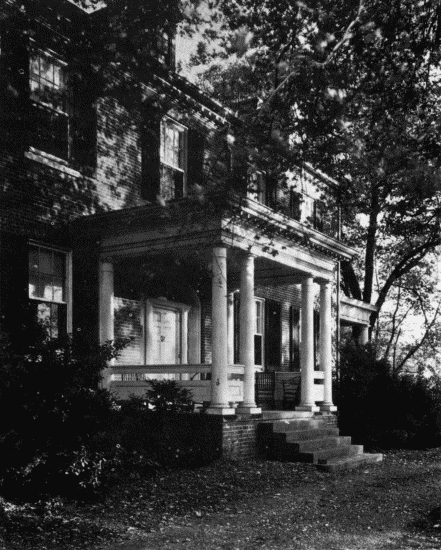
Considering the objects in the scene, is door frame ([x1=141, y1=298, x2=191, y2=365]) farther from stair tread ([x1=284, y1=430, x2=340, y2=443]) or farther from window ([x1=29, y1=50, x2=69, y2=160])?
window ([x1=29, y1=50, x2=69, y2=160])

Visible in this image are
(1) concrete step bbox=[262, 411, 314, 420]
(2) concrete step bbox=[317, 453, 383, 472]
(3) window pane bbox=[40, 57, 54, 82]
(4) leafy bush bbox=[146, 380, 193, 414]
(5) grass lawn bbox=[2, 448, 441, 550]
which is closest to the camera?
(5) grass lawn bbox=[2, 448, 441, 550]

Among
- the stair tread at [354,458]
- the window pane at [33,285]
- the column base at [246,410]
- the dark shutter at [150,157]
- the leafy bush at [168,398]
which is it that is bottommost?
the stair tread at [354,458]

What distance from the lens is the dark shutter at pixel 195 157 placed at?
16406 millimetres

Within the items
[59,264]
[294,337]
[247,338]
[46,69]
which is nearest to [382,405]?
[294,337]

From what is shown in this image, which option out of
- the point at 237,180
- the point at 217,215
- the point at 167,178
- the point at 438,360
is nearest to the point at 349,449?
the point at 217,215

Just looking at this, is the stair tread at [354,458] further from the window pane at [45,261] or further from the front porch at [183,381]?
the window pane at [45,261]

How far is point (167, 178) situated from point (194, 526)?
355 inches

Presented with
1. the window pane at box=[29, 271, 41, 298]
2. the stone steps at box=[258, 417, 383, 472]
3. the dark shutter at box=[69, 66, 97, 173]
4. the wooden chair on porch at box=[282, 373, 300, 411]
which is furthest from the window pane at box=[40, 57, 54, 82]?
the wooden chair on porch at box=[282, 373, 300, 411]

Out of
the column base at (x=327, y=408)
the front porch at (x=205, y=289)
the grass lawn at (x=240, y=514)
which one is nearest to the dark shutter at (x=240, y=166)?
the front porch at (x=205, y=289)

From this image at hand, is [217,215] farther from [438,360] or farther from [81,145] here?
[438,360]

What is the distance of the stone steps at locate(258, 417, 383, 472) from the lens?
43.8 ft

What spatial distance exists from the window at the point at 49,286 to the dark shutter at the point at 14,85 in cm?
189

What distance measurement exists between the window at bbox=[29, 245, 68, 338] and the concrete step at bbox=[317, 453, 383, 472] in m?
4.98

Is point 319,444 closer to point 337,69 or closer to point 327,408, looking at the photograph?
point 327,408
